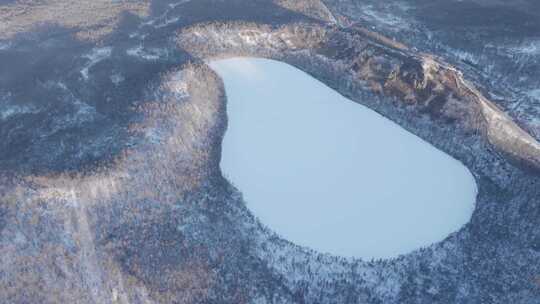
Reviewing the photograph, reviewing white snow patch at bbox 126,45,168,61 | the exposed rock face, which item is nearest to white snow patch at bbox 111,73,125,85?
the exposed rock face

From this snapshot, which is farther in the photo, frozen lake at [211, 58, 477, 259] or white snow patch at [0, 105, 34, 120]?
Result: white snow patch at [0, 105, 34, 120]

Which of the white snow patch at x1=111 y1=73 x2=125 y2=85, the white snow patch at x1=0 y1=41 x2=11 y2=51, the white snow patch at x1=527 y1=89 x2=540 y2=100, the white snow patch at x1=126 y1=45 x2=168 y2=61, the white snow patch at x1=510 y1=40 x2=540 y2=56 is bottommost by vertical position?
the white snow patch at x1=0 y1=41 x2=11 y2=51

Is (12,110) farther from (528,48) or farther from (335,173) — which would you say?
(528,48)

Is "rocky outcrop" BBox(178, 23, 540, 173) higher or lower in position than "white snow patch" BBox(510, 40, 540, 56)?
lower

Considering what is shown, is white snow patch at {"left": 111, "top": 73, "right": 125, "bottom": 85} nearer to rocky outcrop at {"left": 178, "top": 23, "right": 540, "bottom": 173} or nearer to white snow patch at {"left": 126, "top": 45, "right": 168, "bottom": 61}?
white snow patch at {"left": 126, "top": 45, "right": 168, "bottom": 61}

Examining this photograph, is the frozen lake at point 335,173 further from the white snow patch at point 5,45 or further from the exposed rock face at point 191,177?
the white snow patch at point 5,45

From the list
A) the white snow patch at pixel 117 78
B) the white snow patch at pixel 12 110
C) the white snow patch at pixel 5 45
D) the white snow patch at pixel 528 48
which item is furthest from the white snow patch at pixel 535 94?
the white snow patch at pixel 5 45
